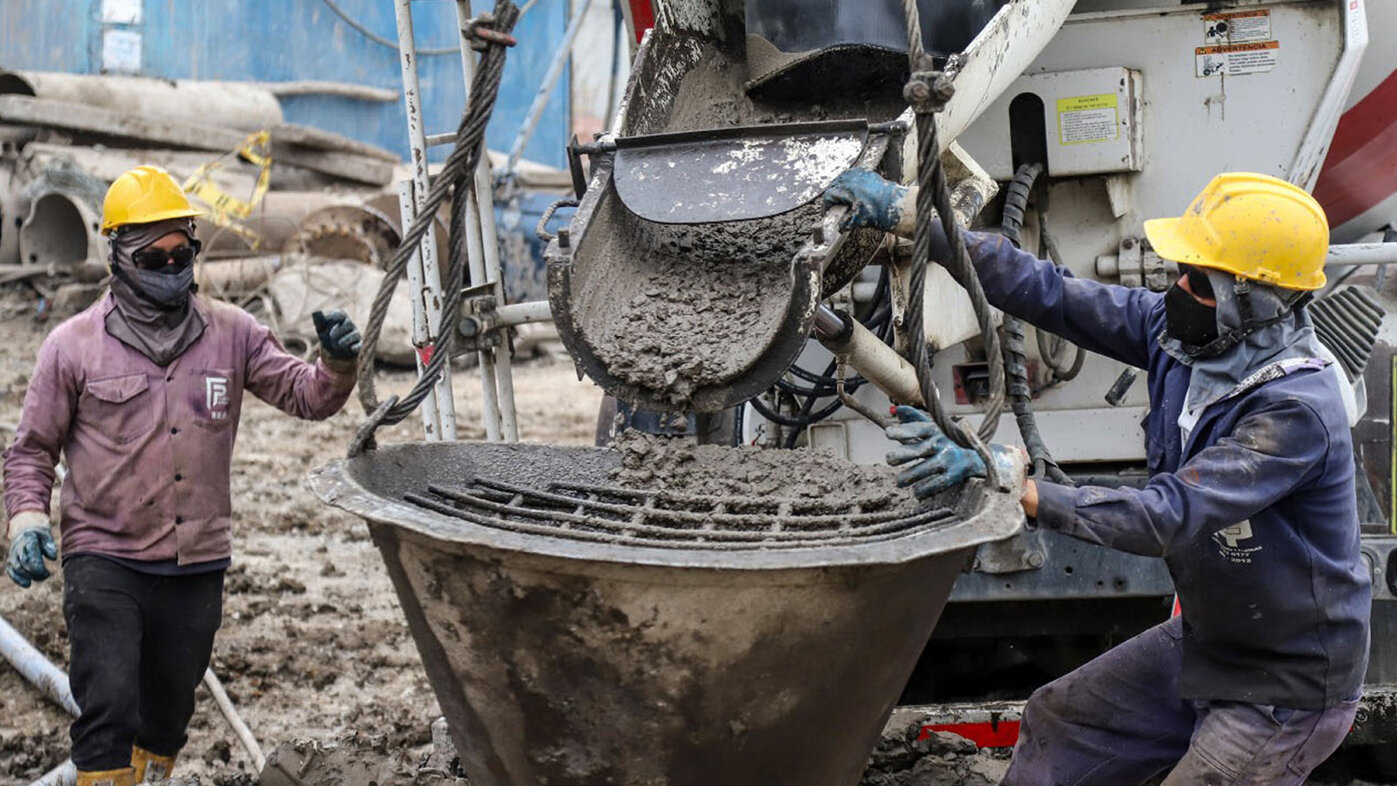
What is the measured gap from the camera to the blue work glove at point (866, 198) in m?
2.68

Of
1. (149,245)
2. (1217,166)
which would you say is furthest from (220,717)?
(1217,166)

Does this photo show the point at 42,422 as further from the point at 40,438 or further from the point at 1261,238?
the point at 1261,238

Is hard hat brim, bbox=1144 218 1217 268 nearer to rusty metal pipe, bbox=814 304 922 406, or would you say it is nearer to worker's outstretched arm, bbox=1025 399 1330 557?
worker's outstretched arm, bbox=1025 399 1330 557

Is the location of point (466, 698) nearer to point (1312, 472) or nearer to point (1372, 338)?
point (1312, 472)

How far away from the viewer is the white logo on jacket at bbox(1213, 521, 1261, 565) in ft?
9.04

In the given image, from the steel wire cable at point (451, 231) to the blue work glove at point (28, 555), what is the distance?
48.9 inches

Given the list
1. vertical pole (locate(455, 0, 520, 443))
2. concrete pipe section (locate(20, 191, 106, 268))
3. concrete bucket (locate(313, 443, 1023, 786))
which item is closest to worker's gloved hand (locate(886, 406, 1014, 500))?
concrete bucket (locate(313, 443, 1023, 786))

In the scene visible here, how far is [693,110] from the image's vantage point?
3568 mm

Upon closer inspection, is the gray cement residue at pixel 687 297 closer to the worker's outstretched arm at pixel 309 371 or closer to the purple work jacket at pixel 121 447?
the worker's outstretched arm at pixel 309 371

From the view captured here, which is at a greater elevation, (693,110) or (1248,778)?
(693,110)

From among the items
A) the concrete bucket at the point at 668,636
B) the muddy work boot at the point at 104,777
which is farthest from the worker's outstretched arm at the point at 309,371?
the concrete bucket at the point at 668,636

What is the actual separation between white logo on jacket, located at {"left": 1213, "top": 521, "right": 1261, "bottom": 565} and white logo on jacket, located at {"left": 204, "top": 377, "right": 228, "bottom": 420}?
235 centimetres

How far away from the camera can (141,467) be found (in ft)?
11.8

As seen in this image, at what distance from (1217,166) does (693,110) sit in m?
1.29
